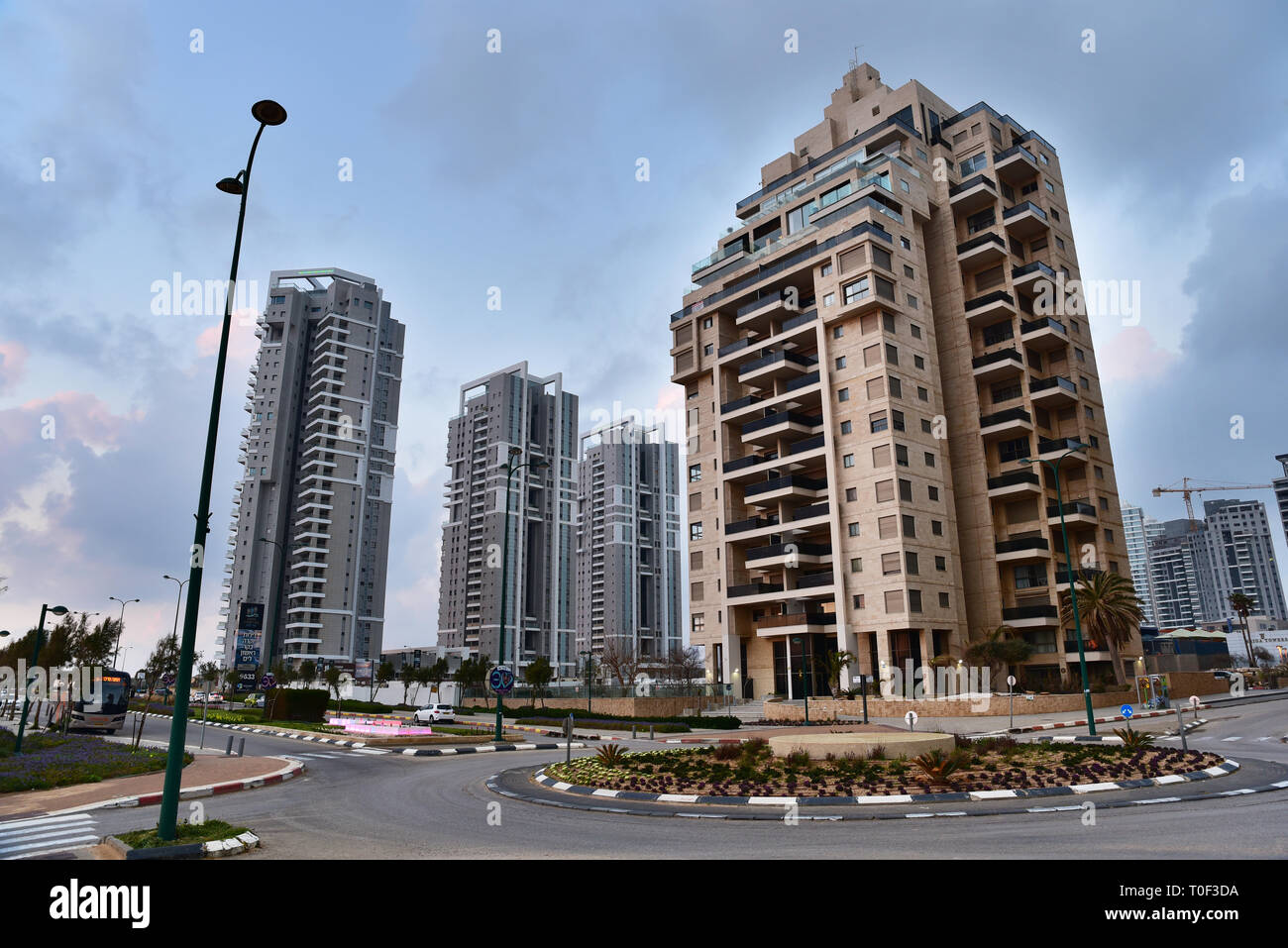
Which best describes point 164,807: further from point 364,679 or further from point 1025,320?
point 364,679

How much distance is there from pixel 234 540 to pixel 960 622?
377ft

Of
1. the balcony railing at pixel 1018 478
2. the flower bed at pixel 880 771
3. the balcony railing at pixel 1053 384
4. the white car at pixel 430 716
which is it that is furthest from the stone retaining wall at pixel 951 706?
the flower bed at pixel 880 771

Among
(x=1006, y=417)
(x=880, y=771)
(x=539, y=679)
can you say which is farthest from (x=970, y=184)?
(x=880, y=771)

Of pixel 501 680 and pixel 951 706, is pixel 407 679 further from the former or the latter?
pixel 501 680

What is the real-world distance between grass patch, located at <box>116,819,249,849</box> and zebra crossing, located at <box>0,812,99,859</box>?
3.93 ft

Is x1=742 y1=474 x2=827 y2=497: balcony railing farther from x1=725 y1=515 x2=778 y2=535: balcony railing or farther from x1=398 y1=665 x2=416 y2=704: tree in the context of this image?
x1=398 y1=665 x2=416 y2=704: tree

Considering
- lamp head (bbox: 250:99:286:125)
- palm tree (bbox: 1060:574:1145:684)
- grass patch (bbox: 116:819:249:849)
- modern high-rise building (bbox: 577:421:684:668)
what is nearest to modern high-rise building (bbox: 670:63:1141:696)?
palm tree (bbox: 1060:574:1145:684)

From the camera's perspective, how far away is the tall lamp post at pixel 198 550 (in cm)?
978

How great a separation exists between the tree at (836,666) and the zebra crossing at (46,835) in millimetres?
41991

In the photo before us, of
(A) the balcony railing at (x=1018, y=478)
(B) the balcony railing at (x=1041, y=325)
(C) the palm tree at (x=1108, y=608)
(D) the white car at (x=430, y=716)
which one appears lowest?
(D) the white car at (x=430, y=716)

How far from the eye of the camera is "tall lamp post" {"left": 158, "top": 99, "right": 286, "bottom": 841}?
9.78 m

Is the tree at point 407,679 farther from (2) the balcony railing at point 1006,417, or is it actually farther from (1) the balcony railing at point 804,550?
Answer: (2) the balcony railing at point 1006,417
